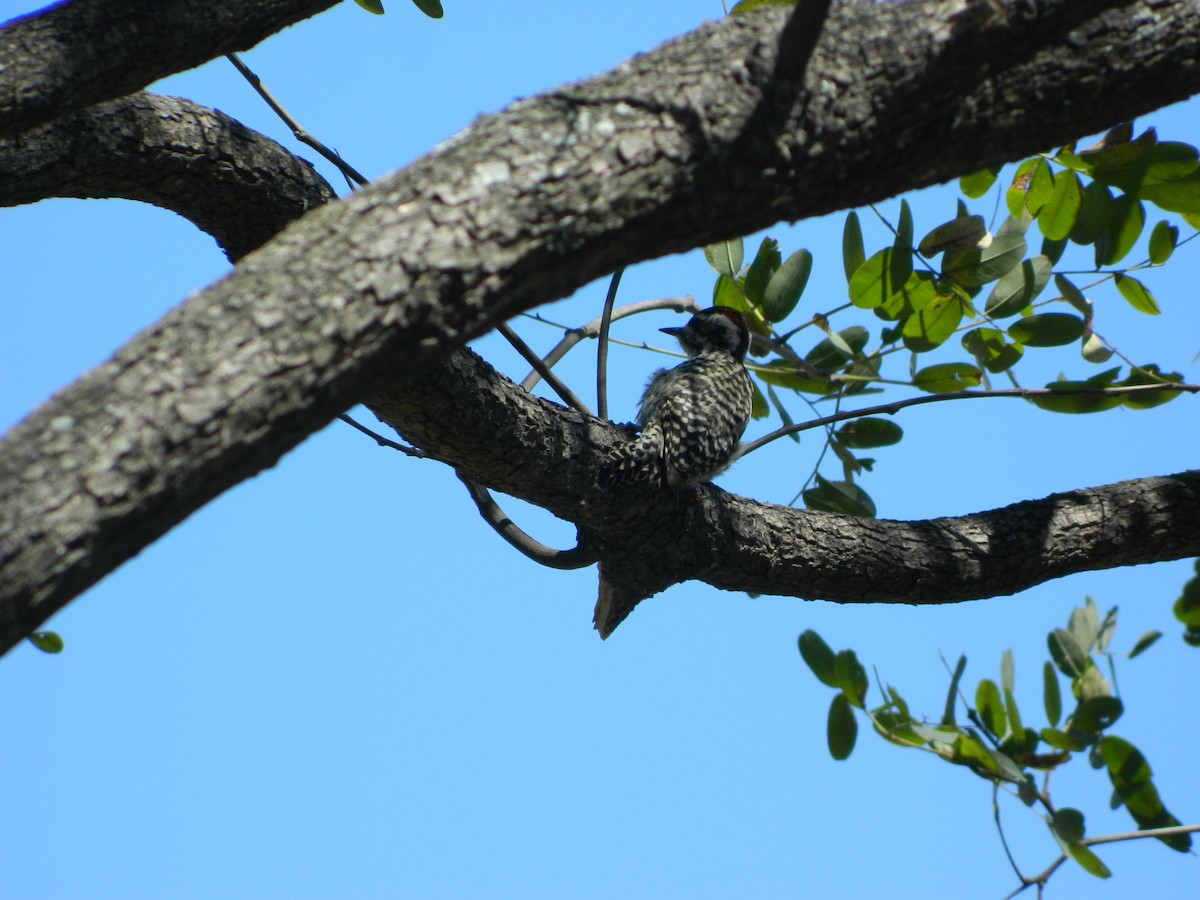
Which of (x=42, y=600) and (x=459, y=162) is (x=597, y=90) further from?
(x=42, y=600)

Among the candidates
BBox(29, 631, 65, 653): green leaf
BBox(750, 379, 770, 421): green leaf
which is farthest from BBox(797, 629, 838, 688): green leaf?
BBox(29, 631, 65, 653): green leaf

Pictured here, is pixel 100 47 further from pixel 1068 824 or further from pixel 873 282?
pixel 1068 824

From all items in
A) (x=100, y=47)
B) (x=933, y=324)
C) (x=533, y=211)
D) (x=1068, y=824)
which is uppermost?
(x=933, y=324)

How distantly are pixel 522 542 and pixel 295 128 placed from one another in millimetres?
1634

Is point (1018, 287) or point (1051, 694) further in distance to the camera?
point (1018, 287)

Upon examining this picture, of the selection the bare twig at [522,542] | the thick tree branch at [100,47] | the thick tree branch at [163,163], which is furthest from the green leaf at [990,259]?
the thick tree branch at [100,47]

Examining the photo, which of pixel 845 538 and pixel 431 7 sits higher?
pixel 431 7

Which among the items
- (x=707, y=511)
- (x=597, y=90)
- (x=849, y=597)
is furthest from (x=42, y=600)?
(x=849, y=597)

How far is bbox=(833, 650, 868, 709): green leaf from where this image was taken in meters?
3.03

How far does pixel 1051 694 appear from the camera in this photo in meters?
3.25

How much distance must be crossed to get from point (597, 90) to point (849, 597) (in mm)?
2332

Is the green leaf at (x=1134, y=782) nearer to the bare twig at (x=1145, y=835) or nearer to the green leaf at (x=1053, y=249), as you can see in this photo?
the bare twig at (x=1145, y=835)

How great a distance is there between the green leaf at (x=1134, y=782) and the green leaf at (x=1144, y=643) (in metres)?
0.80

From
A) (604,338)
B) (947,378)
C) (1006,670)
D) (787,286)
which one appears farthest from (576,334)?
(1006,670)
